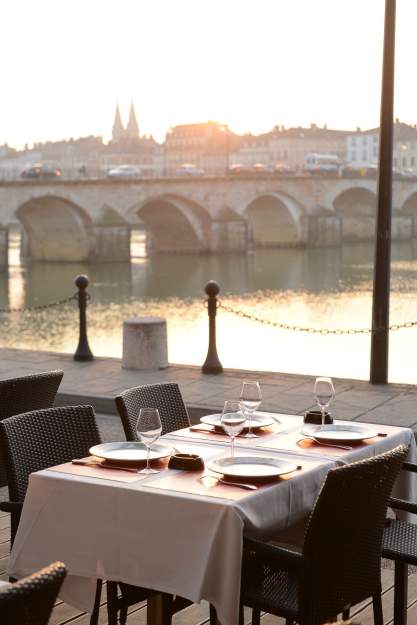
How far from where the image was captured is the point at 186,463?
3.70 metres

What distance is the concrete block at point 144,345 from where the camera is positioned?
9969mm

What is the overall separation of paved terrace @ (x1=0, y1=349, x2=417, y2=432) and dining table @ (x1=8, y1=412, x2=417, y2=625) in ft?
12.9

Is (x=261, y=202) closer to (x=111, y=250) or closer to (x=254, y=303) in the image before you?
(x=111, y=250)

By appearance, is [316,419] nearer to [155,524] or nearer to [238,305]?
[155,524]

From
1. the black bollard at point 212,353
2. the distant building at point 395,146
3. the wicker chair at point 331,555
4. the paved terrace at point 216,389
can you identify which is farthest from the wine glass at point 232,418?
the distant building at point 395,146

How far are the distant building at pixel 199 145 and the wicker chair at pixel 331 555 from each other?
114331mm

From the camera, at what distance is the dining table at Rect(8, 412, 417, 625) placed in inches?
130

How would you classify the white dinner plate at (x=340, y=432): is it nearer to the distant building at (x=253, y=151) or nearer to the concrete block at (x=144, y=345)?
the concrete block at (x=144, y=345)

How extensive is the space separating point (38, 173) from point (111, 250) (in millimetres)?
6800

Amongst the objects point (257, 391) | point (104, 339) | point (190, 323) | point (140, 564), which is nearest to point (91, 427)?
point (257, 391)

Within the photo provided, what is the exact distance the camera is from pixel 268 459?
12.4 feet

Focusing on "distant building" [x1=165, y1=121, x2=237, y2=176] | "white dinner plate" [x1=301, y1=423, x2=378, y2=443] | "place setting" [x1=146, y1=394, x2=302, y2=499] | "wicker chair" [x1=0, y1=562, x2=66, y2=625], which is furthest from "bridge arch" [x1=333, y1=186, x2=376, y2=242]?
"wicker chair" [x1=0, y1=562, x2=66, y2=625]

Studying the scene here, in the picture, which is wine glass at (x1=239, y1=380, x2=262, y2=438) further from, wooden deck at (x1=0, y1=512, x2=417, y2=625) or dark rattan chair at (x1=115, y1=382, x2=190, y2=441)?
wooden deck at (x1=0, y1=512, x2=417, y2=625)

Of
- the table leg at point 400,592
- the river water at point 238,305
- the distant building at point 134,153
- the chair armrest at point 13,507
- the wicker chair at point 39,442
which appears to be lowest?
the river water at point 238,305
